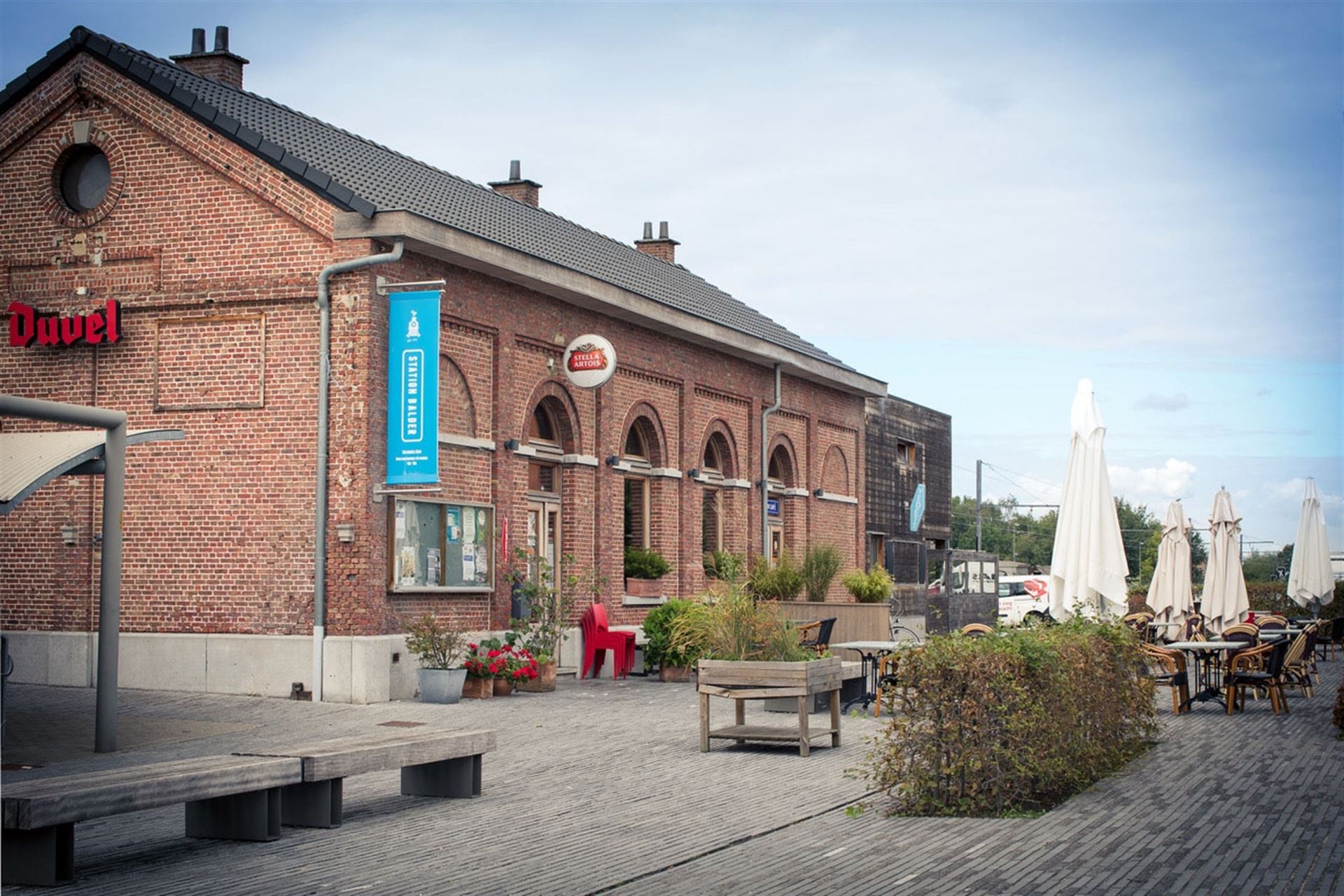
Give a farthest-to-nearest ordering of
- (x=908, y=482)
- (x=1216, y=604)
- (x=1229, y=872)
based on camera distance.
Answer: (x=908, y=482), (x=1216, y=604), (x=1229, y=872)

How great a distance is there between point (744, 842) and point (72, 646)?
1244 centimetres

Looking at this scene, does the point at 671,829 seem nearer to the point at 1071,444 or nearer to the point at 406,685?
the point at 1071,444

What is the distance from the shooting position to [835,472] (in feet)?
111

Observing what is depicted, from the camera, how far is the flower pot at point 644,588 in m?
24.7

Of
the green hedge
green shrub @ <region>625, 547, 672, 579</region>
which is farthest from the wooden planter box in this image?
green shrub @ <region>625, 547, 672, 579</region>

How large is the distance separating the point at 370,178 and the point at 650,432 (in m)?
7.08

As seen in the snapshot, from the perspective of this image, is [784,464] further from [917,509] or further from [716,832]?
[716,832]

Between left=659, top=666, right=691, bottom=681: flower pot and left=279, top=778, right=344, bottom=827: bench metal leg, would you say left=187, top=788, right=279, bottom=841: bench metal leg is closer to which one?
left=279, top=778, right=344, bottom=827: bench metal leg

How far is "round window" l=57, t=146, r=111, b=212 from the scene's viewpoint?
64.0ft

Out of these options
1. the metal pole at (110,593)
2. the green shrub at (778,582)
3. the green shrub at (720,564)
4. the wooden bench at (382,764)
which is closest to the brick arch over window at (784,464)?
the green shrub at (720,564)

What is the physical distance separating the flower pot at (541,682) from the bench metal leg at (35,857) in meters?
12.0

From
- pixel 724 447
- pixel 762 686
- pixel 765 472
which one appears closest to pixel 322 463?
pixel 762 686

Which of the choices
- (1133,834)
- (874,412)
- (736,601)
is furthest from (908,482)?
(1133,834)

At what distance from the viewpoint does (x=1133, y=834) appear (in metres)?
8.99
